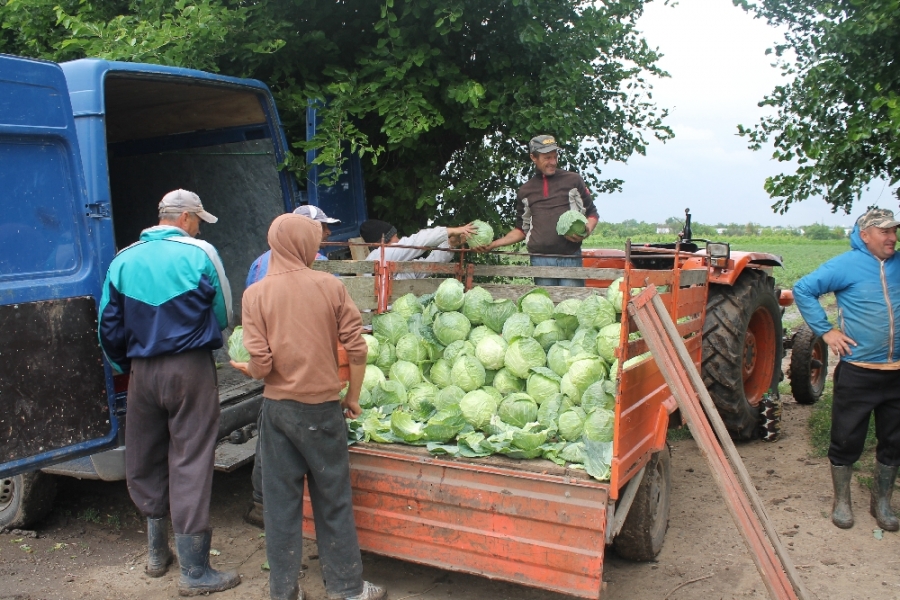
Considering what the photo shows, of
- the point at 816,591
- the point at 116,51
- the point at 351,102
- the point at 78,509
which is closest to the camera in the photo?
the point at 816,591

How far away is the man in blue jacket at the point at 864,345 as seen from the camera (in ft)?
15.9

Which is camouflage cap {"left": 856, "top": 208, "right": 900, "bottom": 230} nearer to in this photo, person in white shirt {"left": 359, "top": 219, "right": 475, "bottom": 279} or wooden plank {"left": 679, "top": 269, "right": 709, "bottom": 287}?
wooden plank {"left": 679, "top": 269, "right": 709, "bottom": 287}

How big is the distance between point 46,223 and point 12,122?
20.6 inches

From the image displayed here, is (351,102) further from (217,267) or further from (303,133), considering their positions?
(217,267)

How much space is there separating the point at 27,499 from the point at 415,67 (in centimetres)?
457

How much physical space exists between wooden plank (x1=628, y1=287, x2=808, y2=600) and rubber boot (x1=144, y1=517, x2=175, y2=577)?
9.74 ft

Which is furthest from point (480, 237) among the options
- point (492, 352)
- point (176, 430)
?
point (176, 430)

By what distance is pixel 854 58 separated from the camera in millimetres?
5551

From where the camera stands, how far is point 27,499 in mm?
4926

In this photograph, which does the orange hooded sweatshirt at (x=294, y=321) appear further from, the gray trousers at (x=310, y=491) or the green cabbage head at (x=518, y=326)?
the green cabbage head at (x=518, y=326)

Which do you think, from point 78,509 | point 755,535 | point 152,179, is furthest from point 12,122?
point 755,535

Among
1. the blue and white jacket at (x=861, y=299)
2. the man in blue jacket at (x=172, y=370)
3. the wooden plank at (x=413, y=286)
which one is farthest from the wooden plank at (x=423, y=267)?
the blue and white jacket at (x=861, y=299)

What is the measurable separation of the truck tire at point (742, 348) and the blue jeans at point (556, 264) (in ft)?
3.94

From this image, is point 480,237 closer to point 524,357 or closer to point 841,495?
point 524,357
